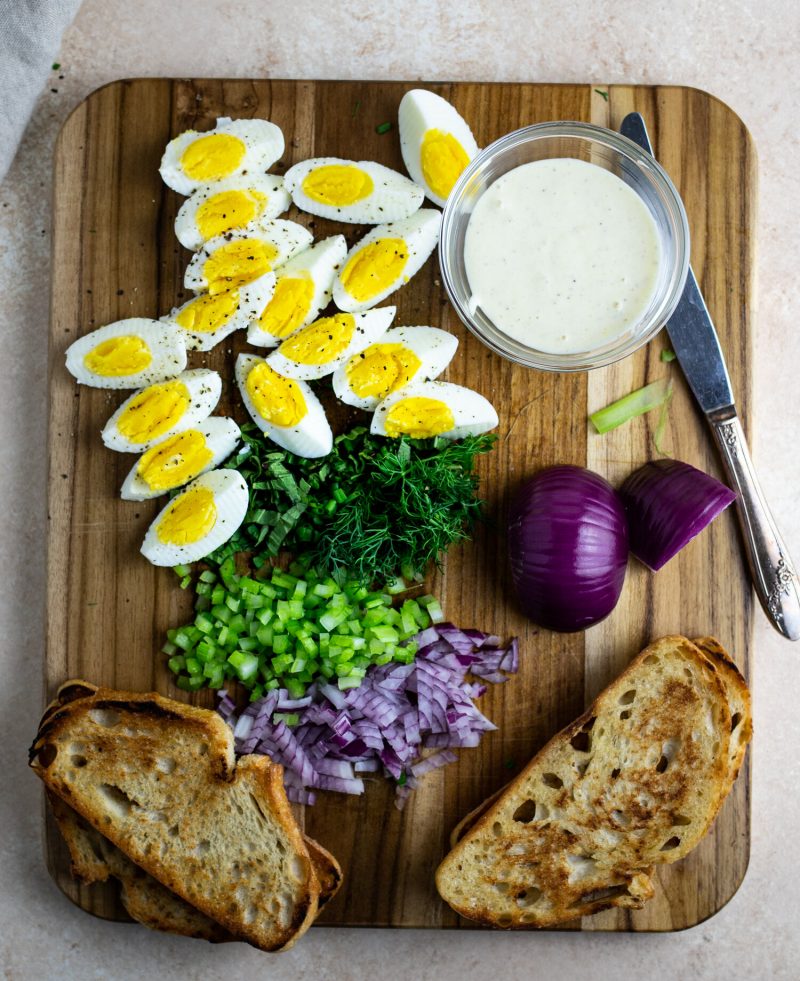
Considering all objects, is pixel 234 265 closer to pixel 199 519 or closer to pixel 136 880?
pixel 199 519

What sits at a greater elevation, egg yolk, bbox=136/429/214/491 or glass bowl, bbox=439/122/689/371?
glass bowl, bbox=439/122/689/371

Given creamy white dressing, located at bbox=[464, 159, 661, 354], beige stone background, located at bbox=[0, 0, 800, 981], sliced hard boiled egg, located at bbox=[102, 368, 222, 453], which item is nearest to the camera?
creamy white dressing, located at bbox=[464, 159, 661, 354]

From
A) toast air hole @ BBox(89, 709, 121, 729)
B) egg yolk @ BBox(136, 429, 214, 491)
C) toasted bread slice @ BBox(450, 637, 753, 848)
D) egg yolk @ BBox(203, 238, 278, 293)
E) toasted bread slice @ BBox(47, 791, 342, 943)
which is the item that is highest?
egg yolk @ BBox(203, 238, 278, 293)

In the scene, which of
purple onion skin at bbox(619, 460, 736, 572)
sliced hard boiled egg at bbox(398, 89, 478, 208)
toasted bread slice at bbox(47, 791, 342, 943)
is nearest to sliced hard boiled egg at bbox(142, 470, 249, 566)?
toasted bread slice at bbox(47, 791, 342, 943)

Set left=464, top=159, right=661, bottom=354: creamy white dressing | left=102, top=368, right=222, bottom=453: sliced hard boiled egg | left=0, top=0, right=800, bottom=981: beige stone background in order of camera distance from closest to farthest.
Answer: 1. left=464, top=159, right=661, bottom=354: creamy white dressing
2. left=102, top=368, right=222, bottom=453: sliced hard boiled egg
3. left=0, top=0, right=800, bottom=981: beige stone background

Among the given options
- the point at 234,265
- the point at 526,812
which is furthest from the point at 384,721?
the point at 234,265

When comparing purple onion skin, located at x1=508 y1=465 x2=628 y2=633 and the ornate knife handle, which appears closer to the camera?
purple onion skin, located at x1=508 y1=465 x2=628 y2=633

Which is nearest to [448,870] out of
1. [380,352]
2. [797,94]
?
[380,352]

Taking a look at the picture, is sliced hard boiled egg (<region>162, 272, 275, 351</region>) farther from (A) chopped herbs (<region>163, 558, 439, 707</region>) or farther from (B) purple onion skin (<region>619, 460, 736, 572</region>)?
(B) purple onion skin (<region>619, 460, 736, 572</region>)
